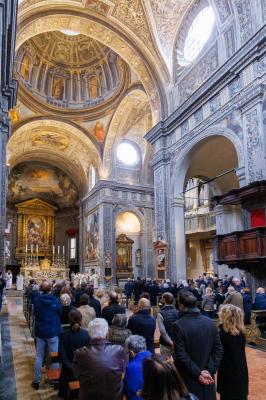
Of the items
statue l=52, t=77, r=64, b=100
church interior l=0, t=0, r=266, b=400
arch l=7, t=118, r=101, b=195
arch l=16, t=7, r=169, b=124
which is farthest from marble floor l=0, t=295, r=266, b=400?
statue l=52, t=77, r=64, b=100

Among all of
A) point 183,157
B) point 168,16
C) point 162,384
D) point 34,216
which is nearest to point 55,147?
point 34,216

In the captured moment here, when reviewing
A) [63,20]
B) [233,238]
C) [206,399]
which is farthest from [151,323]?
[63,20]

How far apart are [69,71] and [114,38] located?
7.75 metres

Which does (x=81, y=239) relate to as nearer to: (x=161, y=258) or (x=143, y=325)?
(x=161, y=258)

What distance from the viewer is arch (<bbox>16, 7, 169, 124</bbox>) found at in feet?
50.1

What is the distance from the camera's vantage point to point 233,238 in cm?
931

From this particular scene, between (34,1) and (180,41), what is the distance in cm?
618

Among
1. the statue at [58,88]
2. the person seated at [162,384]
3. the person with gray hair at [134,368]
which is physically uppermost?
the statue at [58,88]

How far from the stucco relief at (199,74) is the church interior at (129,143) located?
52 mm

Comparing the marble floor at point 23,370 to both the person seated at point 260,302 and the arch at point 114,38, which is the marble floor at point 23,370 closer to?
the person seated at point 260,302

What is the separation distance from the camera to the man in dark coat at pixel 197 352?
2.80 metres

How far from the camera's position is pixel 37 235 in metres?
30.2

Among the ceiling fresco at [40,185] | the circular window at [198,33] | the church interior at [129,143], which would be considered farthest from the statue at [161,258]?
the ceiling fresco at [40,185]

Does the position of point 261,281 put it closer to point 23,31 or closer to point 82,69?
point 23,31
